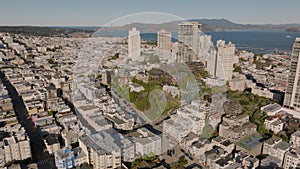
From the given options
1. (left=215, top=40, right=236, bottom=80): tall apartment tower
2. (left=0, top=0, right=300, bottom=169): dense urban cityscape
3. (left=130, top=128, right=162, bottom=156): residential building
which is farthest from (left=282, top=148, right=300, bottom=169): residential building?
(left=215, top=40, right=236, bottom=80): tall apartment tower

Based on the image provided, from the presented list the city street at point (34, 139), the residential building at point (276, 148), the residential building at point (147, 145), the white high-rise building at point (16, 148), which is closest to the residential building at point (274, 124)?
the residential building at point (276, 148)

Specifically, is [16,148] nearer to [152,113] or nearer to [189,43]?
[152,113]

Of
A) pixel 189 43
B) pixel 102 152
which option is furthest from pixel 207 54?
pixel 102 152

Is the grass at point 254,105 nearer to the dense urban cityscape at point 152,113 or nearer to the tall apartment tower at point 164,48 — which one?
the dense urban cityscape at point 152,113

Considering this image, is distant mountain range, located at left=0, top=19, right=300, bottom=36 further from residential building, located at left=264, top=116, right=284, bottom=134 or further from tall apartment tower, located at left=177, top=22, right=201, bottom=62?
residential building, located at left=264, top=116, right=284, bottom=134

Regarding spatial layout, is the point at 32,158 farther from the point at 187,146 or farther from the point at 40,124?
the point at 187,146
